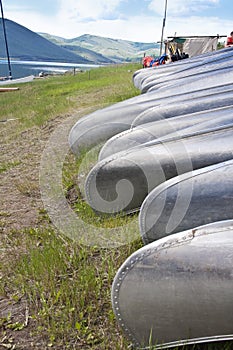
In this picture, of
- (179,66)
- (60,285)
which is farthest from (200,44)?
(60,285)

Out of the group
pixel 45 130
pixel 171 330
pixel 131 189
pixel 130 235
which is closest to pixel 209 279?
pixel 171 330

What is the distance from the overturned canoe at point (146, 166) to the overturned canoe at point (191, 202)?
0.56 m

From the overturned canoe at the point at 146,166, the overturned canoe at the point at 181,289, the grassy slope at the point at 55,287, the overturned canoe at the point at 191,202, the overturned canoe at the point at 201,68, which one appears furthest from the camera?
the overturned canoe at the point at 201,68

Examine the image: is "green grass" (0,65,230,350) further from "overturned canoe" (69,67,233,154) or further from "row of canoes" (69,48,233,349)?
"overturned canoe" (69,67,233,154)

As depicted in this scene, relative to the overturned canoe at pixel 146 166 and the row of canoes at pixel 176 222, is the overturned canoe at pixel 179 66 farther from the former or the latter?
the overturned canoe at pixel 146 166

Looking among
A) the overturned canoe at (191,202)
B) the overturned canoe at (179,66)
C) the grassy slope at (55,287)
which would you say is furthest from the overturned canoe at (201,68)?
the overturned canoe at (191,202)

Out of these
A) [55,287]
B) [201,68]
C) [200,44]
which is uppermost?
[201,68]

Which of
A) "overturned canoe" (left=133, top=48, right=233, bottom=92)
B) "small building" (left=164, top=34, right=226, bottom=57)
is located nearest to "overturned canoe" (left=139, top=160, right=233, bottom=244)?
"overturned canoe" (left=133, top=48, right=233, bottom=92)

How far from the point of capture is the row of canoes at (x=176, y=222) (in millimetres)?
1938

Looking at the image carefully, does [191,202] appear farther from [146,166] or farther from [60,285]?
[60,285]

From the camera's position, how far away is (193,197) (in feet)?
8.59

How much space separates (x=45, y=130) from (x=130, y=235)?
19.5ft

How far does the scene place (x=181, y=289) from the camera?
196 cm

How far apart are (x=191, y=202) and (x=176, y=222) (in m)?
0.24
